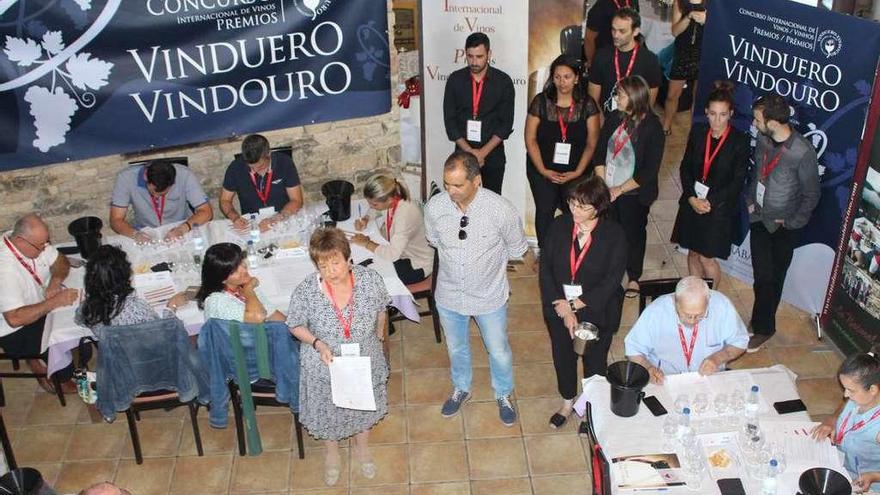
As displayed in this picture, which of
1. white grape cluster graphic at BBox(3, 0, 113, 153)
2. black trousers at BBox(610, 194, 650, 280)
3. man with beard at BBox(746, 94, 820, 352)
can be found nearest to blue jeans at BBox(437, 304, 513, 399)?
black trousers at BBox(610, 194, 650, 280)

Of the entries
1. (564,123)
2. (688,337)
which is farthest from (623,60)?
(688,337)

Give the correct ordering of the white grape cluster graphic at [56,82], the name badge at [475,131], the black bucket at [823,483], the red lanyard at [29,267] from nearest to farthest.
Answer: the black bucket at [823,483]
the red lanyard at [29,267]
the white grape cluster graphic at [56,82]
the name badge at [475,131]

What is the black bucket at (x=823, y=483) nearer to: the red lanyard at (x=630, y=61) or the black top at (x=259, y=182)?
the black top at (x=259, y=182)

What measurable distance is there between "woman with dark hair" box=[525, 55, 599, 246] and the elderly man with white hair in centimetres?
194

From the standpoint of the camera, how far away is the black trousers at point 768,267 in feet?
18.5

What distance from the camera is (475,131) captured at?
6422 mm

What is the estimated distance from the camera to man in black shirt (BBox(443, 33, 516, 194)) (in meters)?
6.28

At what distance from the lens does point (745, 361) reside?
5859 mm

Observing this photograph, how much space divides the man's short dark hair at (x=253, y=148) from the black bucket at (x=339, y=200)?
1.54ft

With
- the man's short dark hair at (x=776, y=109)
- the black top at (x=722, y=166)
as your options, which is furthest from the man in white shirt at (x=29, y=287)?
the man's short dark hair at (x=776, y=109)

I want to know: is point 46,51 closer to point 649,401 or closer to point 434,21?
point 434,21

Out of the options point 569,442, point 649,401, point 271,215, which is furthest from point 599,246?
point 271,215

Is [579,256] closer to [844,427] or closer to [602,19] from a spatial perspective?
[844,427]

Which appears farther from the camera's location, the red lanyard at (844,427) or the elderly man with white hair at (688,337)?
the elderly man with white hair at (688,337)
